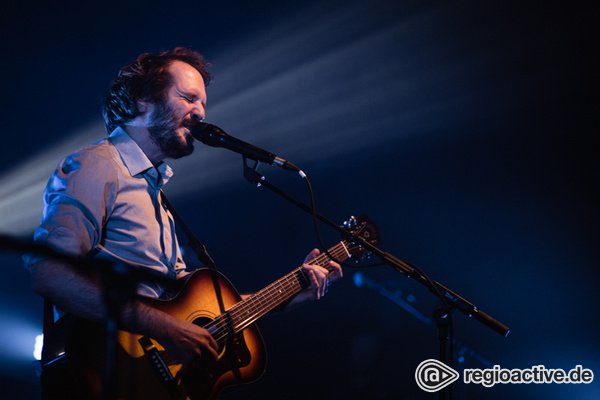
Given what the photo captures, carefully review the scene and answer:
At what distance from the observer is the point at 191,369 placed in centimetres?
202

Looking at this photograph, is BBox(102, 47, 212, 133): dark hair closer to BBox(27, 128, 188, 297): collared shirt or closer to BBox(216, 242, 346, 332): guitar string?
BBox(27, 128, 188, 297): collared shirt

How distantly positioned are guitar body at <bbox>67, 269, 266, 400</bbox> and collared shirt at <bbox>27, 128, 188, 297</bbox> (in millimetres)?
170

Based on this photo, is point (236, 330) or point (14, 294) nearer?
point (236, 330)

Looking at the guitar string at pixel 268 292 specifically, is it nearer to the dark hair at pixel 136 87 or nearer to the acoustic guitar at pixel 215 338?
the acoustic guitar at pixel 215 338

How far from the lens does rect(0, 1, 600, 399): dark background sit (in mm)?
3791

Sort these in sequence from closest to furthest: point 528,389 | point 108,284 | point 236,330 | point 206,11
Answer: point 108,284, point 236,330, point 206,11, point 528,389

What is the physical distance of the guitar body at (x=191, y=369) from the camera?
1858 mm

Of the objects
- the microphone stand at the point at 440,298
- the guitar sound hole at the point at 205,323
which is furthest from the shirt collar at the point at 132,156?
the guitar sound hole at the point at 205,323

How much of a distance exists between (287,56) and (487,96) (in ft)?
6.41

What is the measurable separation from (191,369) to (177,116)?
1276 mm

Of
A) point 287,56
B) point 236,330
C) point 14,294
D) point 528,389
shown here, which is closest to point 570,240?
point 528,389

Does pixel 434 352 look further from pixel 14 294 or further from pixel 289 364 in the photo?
pixel 14 294

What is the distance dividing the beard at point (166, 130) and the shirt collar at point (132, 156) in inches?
4.9

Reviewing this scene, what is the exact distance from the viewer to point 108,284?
0.94 metres
